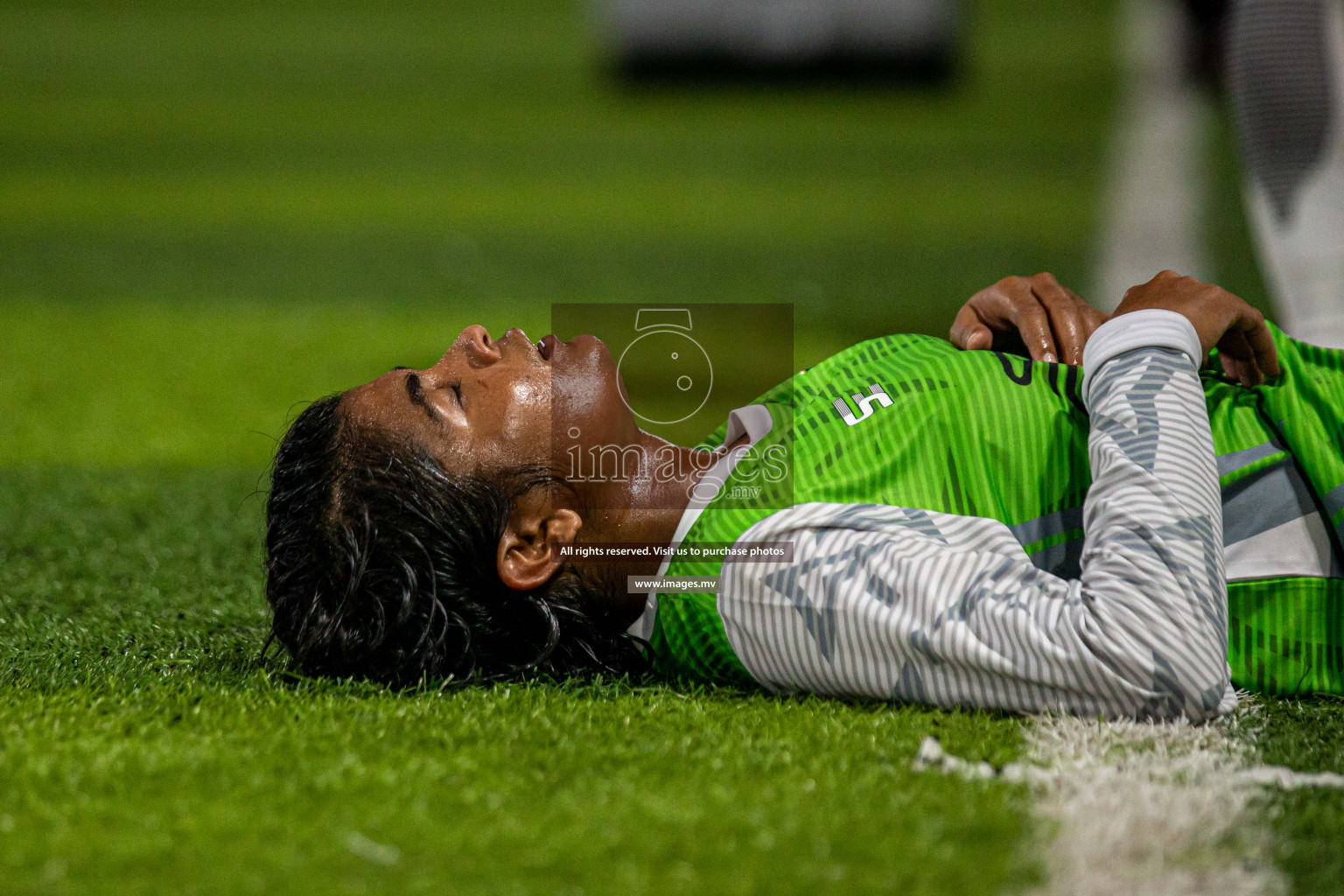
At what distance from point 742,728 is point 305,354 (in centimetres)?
463

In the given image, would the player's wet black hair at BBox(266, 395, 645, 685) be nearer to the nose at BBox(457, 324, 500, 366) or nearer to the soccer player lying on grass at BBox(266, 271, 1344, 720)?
the soccer player lying on grass at BBox(266, 271, 1344, 720)

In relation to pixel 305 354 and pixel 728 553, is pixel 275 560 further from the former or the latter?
pixel 305 354

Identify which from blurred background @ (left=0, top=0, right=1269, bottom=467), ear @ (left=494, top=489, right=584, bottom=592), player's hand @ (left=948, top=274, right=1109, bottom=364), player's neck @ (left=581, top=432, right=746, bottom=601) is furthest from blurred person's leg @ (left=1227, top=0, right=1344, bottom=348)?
blurred background @ (left=0, top=0, right=1269, bottom=467)

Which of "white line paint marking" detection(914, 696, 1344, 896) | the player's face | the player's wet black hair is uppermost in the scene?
the player's face

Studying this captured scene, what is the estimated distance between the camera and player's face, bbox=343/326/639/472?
7.78 feet

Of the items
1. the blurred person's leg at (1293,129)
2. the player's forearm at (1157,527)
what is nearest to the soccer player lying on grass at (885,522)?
the player's forearm at (1157,527)

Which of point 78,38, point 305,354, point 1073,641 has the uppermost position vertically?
point 78,38

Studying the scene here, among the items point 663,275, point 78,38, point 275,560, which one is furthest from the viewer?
point 78,38

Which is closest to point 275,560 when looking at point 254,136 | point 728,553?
point 728,553

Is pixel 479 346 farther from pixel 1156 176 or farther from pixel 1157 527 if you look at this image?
pixel 1156 176

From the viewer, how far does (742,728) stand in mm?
2121

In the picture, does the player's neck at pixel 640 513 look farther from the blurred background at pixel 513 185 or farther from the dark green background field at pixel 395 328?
the blurred background at pixel 513 185

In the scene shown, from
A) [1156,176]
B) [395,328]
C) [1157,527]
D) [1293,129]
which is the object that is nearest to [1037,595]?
[1157,527]

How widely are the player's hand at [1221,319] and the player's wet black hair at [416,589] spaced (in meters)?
1.22
